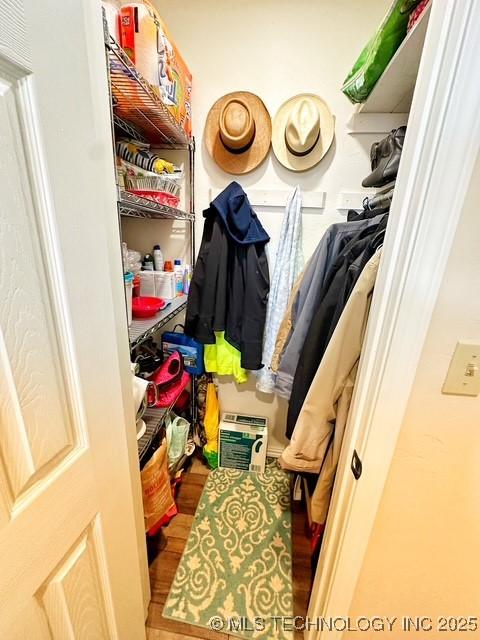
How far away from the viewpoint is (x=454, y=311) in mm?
498

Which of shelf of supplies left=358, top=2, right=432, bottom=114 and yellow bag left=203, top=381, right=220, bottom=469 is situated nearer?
shelf of supplies left=358, top=2, right=432, bottom=114

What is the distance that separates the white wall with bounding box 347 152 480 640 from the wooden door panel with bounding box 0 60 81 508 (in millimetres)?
674

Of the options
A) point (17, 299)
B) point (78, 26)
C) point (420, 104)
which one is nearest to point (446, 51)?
point (420, 104)

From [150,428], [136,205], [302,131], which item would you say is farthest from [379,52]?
[150,428]

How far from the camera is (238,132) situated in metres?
1.24

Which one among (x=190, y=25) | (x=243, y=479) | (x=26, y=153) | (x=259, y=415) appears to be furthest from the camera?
(x=259, y=415)

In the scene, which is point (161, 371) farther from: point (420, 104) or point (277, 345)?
point (420, 104)

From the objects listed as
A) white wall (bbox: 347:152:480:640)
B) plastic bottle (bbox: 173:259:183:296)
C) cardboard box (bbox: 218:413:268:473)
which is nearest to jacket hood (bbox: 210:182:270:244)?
plastic bottle (bbox: 173:259:183:296)

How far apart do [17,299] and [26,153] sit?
20cm

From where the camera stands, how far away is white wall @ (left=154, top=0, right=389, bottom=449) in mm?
1200

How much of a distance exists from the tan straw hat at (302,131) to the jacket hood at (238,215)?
0.28m

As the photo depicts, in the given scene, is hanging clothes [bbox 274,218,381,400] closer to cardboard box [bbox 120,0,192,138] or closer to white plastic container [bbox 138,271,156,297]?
white plastic container [bbox 138,271,156,297]

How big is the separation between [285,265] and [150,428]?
3.33 feet

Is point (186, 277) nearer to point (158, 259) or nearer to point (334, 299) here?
point (158, 259)
